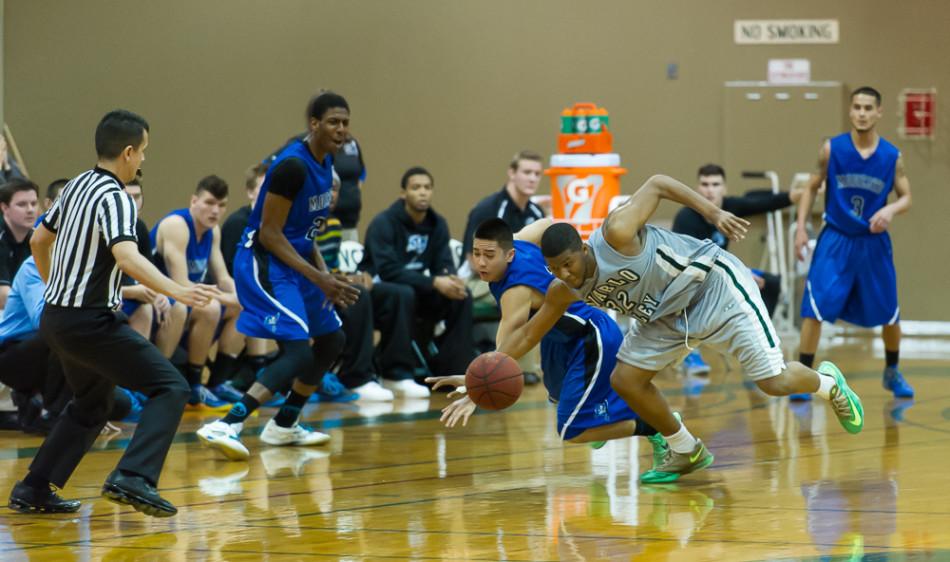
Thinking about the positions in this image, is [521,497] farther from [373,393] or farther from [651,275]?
[373,393]

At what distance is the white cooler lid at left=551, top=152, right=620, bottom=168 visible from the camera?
988 centimetres

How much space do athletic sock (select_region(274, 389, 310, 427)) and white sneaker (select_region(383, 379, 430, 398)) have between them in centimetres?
229

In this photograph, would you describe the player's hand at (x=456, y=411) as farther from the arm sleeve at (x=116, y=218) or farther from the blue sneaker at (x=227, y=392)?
the blue sneaker at (x=227, y=392)

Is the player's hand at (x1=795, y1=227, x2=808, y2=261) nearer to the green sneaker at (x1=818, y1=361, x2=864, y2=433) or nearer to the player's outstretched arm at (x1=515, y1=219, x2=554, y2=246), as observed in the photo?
the green sneaker at (x1=818, y1=361, x2=864, y2=433)

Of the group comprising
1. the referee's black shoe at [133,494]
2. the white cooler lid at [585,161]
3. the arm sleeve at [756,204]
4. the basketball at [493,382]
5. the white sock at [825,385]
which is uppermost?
the white cooler lid at [585,161]

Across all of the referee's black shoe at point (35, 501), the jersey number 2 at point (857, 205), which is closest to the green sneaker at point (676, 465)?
the referee's black shoe at point (35, 501)

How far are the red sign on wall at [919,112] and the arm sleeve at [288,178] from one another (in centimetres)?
819

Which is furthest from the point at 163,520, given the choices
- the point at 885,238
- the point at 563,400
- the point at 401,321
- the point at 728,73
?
the point at 728,73

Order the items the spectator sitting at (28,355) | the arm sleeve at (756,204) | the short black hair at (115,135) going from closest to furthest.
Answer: the short black hair at (115,135) → the spectator sitting at (28,355) → the arm sleeve at (756,204)

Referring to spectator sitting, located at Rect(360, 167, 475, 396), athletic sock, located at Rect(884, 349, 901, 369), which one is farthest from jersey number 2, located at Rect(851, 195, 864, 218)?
spectator sitting, located at Rect(360, 167, 475, 396)

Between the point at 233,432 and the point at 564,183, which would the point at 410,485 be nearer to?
the point at 233,432

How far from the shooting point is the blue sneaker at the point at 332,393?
28.3ft

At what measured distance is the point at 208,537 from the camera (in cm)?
446

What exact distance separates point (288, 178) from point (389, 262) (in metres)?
2.96
